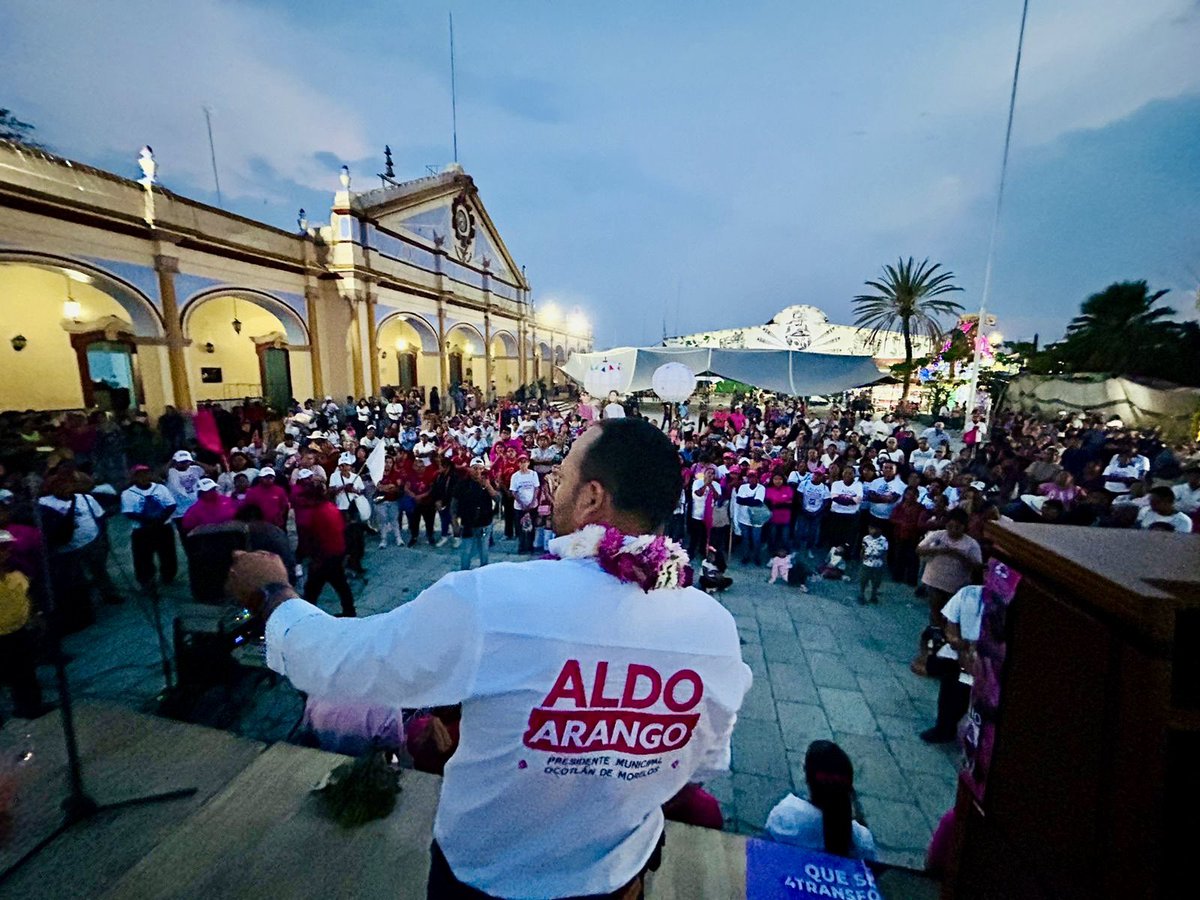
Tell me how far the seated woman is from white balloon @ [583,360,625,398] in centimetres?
1165

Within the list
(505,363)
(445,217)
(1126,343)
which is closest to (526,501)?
(445,217)

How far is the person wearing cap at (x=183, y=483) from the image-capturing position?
6.93m

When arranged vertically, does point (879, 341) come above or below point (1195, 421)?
above

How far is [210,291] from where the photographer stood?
14156 mm

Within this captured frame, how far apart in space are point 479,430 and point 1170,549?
40.2 ft

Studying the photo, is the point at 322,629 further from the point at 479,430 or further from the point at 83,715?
the point at 479,430

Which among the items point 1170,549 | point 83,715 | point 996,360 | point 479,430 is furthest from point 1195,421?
point 83,715

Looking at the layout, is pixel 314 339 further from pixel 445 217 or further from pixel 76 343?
pixel 445 217

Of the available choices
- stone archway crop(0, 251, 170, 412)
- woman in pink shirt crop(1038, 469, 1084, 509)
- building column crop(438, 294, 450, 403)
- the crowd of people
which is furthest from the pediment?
woman in pink shirt crop(1038, 469, 1084, 509)

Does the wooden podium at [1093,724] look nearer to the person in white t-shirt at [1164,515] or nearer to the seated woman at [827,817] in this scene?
the seated woman at [827,817]

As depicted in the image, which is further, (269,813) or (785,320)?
(785,320)

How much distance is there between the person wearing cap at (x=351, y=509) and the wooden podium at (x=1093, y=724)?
7.44 m

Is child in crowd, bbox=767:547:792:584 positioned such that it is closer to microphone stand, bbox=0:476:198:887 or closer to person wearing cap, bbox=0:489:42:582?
microphone stand, bbox=0:476:198:887

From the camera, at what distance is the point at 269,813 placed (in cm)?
268
